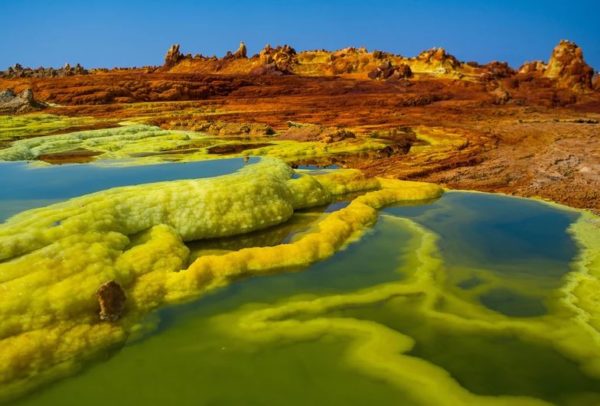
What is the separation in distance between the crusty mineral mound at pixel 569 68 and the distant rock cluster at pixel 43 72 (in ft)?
178

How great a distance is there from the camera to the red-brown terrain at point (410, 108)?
1495cm

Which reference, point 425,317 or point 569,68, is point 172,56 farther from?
point 425,317

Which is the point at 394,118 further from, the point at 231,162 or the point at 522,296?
the point at 522,296

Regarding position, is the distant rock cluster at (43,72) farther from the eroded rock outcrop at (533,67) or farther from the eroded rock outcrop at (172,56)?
the eroded rock outcrop at (533,67)

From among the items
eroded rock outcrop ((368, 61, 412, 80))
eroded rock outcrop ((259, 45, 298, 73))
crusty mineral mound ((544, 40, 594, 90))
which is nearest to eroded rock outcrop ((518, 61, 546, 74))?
crusty mineral mound ((544, 40, 594, 90))

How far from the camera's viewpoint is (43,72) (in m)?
58.7

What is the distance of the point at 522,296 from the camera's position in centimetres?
683

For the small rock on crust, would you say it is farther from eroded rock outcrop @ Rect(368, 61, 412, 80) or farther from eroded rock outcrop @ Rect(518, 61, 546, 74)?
eroded rock outcrop @ Rect(518, 61, 546, 74)

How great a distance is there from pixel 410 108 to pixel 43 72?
46.5 meters

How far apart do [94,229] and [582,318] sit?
7.17 meters

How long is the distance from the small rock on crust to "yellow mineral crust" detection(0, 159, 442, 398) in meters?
0.13

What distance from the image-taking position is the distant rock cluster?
56.4m

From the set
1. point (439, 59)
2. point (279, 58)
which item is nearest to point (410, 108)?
point (439, 59)

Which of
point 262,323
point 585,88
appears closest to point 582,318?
point 262,323
